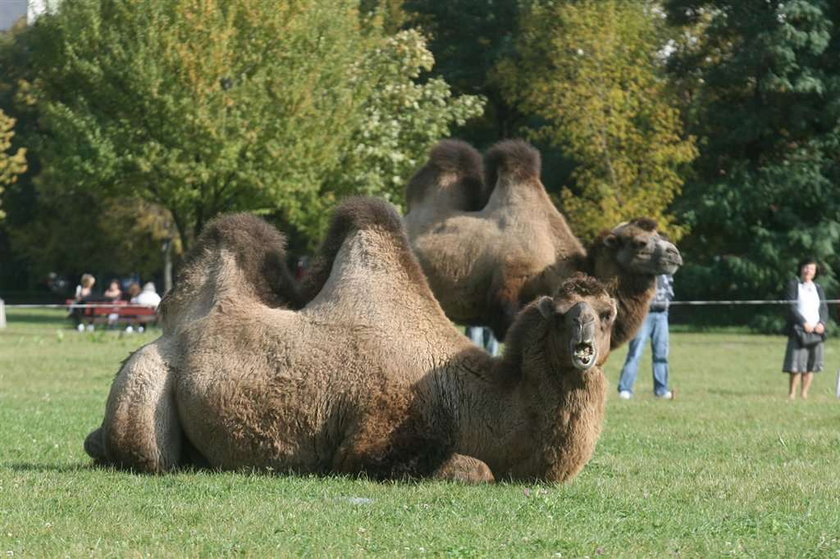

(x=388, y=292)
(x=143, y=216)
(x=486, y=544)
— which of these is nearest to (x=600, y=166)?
(x=143, y=216)

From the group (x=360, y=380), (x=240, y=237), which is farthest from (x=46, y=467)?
(x=360, y=380)

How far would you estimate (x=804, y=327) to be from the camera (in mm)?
19891

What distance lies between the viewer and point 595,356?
8922 mm

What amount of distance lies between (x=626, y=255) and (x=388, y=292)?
562 cm

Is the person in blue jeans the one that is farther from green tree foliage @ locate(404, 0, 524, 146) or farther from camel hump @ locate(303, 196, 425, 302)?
green tree foliage @ locate(404, 0, 524, 146)

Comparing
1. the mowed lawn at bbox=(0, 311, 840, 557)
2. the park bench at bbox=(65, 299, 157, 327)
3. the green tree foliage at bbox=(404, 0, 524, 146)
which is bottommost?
the park bench at bbox=(65, 299, 157, 327)

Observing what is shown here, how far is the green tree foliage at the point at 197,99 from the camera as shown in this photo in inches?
1158

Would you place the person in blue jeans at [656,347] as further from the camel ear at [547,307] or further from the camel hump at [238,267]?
the camel ear at [547,307]

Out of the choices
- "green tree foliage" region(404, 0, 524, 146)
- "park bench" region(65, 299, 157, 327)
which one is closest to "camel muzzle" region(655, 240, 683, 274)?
"park bench" region(65, 299, 157, 327)

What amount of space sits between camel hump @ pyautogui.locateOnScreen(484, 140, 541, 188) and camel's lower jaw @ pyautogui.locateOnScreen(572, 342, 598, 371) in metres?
8.10

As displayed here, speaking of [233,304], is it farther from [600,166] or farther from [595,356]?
[600,166]

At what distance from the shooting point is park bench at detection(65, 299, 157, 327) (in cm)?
3769

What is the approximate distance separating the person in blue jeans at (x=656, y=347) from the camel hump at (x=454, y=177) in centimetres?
315

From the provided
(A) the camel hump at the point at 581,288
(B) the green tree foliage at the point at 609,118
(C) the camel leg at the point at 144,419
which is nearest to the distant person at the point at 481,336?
(C) the camel leg at the point at 144,419
